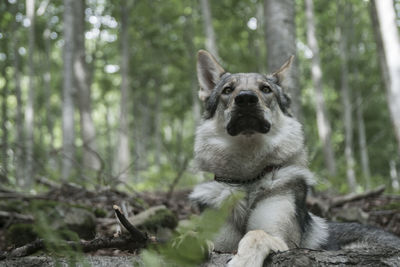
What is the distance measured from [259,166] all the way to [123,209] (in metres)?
1.49

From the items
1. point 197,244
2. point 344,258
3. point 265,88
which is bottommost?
point 344,258

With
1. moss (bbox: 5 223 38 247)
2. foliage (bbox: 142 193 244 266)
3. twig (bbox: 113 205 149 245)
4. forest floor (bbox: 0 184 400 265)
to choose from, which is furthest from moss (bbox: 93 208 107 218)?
foliage (bbox: 142 193 244 266)

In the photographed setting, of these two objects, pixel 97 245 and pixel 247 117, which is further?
pixel 247 117

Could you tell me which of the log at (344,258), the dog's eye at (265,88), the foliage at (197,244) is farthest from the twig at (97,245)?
the dog's eye at (265,88)

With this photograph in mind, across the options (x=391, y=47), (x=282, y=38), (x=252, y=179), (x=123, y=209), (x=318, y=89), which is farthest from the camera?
(x=318, y=89)

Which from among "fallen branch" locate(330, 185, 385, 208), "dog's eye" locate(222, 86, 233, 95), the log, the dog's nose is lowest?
"fallen branch" locate(330, 185, 385, 208)

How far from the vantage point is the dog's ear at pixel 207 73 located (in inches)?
162

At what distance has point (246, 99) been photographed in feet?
10.7

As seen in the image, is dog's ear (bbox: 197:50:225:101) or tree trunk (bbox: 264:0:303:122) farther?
tree trunk (bbox: 264:0:303:122)

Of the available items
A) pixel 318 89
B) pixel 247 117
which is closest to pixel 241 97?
pixel 247 117

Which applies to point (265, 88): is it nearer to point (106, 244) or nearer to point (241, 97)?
point (241, 97)

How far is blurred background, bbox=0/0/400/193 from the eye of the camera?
20.4ft

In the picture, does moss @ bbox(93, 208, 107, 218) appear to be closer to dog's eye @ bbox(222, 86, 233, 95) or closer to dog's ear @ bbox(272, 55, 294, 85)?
dog's eye @ bbox(222, 86, 233, 95)

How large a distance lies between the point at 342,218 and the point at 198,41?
18.2 m
